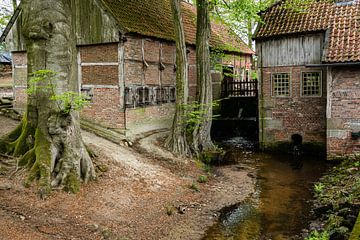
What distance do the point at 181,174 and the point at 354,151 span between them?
23.0 feet

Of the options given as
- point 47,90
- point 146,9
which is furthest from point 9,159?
point 146,9

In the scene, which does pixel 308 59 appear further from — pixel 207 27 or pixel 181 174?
pixel 181 174

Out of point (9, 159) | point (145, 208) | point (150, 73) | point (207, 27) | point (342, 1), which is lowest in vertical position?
point (145, 208)


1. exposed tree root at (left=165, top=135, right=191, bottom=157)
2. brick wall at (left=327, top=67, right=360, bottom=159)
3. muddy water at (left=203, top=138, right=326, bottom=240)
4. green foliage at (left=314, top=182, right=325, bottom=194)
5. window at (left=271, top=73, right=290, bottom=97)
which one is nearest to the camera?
muddy water at (left=203, top=138, right=326, bottom=240)

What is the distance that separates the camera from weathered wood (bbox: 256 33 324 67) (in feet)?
53.2

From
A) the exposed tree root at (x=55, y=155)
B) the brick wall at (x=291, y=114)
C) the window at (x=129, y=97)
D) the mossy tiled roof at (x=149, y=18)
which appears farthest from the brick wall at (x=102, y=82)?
the brick wall at (x=291, y=114)

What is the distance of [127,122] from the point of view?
48.7ft

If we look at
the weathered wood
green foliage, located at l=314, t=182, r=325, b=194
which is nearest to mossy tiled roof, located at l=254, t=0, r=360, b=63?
the weathered wood

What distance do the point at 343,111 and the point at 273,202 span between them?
6101 millimetres

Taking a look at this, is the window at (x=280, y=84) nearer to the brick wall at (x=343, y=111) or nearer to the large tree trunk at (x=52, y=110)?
the brick wall at (x=343, y=111)

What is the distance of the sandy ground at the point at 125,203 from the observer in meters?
7.81

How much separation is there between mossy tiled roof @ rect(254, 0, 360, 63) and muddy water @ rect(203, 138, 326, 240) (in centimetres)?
445

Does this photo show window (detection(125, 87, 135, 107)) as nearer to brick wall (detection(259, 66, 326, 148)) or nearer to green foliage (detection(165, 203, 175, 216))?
green foliage (detection(165, 203, 175, 216))

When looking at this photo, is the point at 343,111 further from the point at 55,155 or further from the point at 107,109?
the point at 55,155
